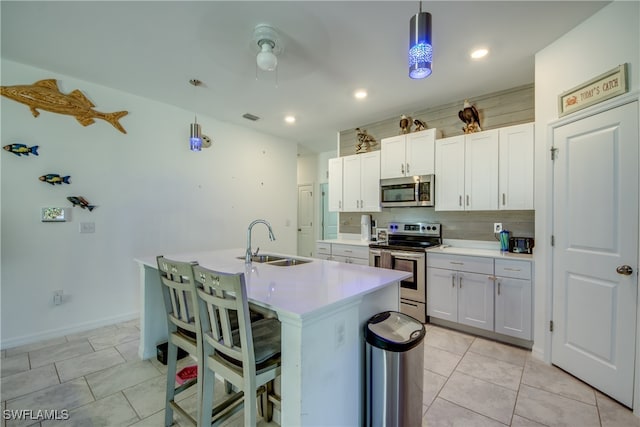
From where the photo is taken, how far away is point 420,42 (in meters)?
1.41

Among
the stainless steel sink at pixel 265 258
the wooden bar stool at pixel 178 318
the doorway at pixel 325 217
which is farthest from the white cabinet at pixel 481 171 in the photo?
the doorway at pixel 325 217

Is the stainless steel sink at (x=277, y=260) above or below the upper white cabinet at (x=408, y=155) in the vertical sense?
below

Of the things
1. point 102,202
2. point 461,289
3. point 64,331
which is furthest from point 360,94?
point 64,331

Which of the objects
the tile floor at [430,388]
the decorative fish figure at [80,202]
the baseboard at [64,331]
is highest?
the decorative fish figure at [80,202]

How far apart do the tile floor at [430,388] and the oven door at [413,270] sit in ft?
2.02

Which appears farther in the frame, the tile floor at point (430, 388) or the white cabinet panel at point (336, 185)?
the white cabinet panel at point (336, 185)

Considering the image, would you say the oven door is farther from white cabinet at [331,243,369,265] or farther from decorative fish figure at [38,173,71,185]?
decorative fish figure at [38,173,71,185]

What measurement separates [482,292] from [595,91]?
6.30 ft

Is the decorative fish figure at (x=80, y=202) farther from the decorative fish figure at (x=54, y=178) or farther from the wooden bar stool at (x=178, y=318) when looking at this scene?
the wooden bar stool at (x=178, y=318)

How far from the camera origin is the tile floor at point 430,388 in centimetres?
173

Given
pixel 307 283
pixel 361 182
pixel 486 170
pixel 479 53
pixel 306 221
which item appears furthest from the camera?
pixel 306 221

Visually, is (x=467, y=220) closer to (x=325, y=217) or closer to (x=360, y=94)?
(x=360, y=94)

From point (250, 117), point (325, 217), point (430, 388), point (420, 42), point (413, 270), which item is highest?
point (250, 117)

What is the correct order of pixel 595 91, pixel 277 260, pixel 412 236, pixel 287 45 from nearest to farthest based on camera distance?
1. pixel 595 91
2. pixel 287 45
3. pixel 277 260
4. pixel 412 236
